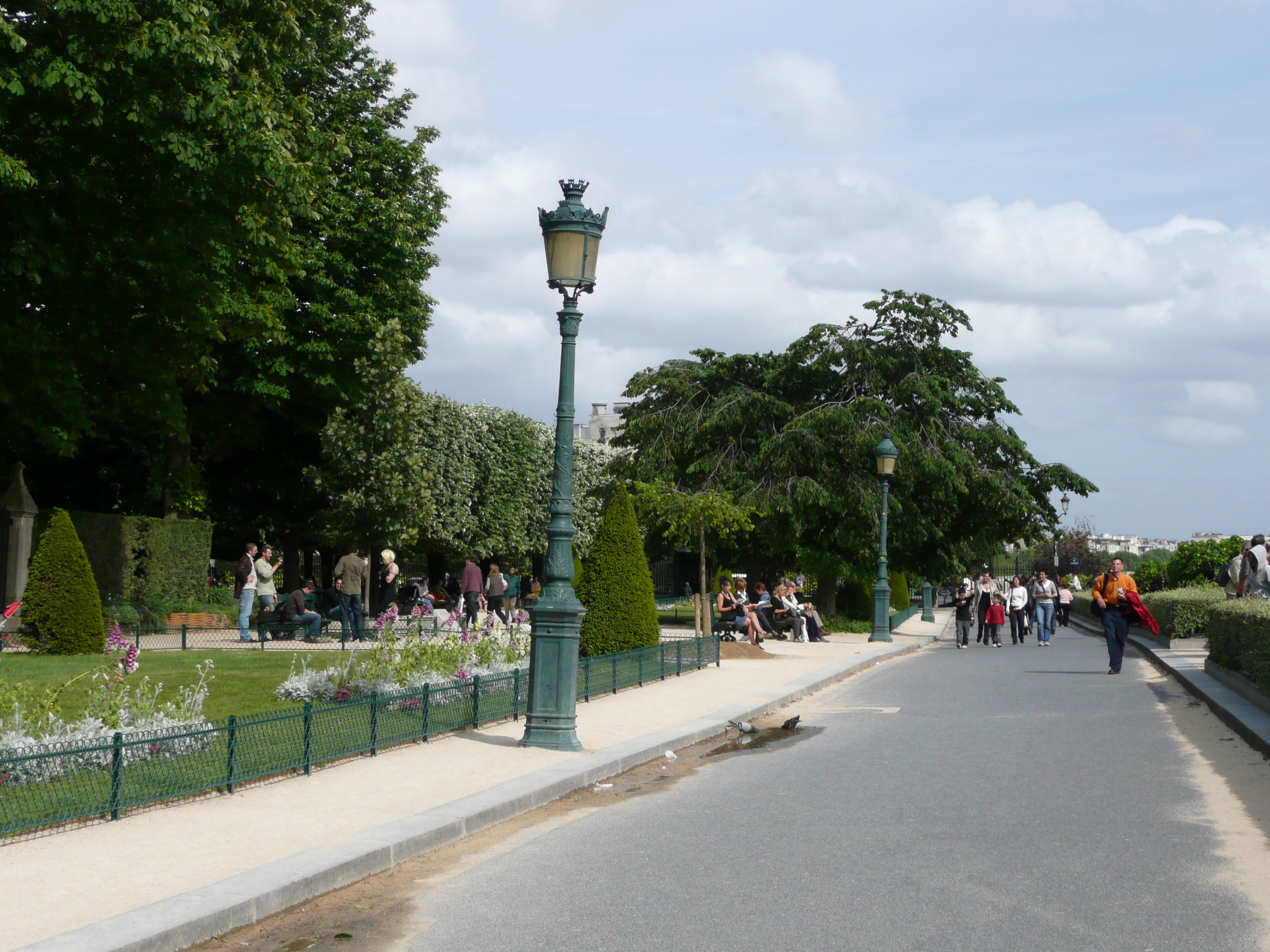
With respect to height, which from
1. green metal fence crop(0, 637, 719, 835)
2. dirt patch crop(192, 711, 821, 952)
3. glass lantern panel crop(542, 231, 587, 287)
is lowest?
dirt patch crop(192, 711, 821, 952)

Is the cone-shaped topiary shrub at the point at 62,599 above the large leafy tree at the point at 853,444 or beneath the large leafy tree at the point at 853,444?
beneath

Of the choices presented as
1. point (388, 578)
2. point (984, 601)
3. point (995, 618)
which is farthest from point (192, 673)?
point (984, 601)

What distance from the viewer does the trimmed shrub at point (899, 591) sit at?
5047 centimetres

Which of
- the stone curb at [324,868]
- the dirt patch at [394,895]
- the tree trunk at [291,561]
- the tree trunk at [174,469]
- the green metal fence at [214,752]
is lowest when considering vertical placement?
the dirt patch at [394,895]

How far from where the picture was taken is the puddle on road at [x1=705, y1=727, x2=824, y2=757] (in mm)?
11875

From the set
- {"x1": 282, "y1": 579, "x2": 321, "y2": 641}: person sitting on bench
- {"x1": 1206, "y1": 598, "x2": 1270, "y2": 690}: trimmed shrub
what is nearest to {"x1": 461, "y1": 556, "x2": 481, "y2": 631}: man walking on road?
{"x1": 282, "y1": 579, "x2": 321, "y2": 641}: person sitting on bench

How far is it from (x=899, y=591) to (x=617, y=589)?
34.2m

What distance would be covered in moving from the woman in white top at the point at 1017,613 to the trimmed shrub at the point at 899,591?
54.6 ft

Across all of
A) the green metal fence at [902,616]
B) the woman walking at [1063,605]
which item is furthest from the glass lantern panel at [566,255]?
the woman walking at [1063,605]

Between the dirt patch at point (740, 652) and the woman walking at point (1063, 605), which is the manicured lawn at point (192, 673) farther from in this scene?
the woman walking at point (1063, 605)

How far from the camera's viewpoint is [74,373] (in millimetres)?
21609

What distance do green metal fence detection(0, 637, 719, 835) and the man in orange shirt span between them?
10446 mm

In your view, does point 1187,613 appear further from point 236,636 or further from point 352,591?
point 236,636

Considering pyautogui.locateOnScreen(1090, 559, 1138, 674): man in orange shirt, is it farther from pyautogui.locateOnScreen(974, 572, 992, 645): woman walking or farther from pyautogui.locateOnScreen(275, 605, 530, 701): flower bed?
pyautogui.locateOnScreen(974, 572, 992, 645): woman walking
